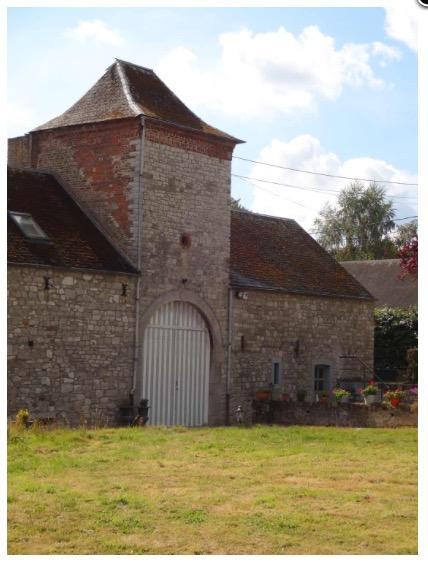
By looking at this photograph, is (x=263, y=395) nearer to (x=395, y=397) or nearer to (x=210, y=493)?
(x=395, y=397)

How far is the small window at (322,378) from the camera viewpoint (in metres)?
25.7

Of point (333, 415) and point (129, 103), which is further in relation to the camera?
point (129, 103)

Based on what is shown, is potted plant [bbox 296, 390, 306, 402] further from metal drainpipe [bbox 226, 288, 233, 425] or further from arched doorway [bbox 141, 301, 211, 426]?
arched doorway [bbox 141, 301, 211, 426]

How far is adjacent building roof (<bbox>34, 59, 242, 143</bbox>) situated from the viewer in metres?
21.8

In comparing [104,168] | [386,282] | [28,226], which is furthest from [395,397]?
[386,282]

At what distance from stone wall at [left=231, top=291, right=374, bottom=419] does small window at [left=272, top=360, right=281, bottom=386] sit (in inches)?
3.2

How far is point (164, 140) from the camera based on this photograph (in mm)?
21625

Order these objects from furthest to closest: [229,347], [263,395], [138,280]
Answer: [263,395] < [229,347] < [138,280]

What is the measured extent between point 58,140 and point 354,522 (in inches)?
598

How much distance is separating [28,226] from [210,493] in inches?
403

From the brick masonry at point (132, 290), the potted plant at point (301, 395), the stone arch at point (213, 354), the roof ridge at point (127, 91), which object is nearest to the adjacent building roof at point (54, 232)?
the brick masonry at point (132, 290)

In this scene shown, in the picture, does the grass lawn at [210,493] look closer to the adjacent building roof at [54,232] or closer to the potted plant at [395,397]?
the potted plant at [395,397]

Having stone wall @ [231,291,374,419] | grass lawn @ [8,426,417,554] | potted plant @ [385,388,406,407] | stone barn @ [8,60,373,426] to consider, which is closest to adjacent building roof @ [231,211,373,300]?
stone barn @ [8,60,373,426]

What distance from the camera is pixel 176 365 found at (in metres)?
21.9
